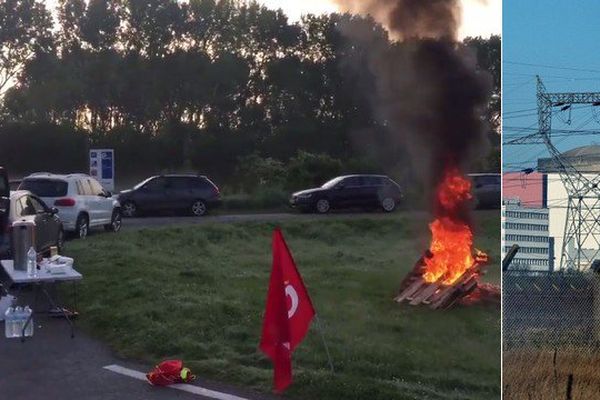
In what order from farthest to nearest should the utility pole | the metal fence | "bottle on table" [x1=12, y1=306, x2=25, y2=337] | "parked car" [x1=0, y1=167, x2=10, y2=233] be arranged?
the metal fence
the utility pole
"bottle on table" [x1=12, y1=306, x2=25, y2=337]
"parked car" [x1=0, y1=167, x2=10, y2=233]

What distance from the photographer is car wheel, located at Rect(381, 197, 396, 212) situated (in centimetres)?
477

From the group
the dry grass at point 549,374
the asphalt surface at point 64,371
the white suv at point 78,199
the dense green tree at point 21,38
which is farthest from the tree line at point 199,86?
the dry grass at point 549,374

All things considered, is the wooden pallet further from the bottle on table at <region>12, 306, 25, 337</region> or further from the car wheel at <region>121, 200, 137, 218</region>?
the bottle on table at <region>12, 306, 25, 337</region>

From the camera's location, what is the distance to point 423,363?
15.5ft

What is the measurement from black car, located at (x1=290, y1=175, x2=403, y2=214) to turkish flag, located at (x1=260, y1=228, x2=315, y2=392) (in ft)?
0.85

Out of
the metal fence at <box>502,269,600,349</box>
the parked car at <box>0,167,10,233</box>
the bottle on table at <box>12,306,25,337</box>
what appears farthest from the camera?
the metal fence at <box>502,269,600,349</box>

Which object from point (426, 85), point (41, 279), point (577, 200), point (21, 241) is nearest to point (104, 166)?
point (21, 241)

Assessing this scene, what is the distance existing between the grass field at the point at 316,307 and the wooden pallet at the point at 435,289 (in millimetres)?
51

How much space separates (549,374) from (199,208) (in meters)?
2.63

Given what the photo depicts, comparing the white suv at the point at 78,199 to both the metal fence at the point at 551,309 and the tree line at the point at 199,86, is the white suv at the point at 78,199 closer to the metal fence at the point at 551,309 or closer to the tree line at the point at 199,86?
the tree line at the point at 199,86

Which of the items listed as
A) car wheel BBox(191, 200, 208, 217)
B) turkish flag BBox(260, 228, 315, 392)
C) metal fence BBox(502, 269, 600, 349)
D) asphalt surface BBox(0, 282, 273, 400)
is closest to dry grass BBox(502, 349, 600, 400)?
metal fence BBox(502, 269, 600, 349)

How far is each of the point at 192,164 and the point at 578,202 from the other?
2.32 metres

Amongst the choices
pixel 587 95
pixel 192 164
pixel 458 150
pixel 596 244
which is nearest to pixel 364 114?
pixel 458 150

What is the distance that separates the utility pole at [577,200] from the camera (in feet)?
15.8
